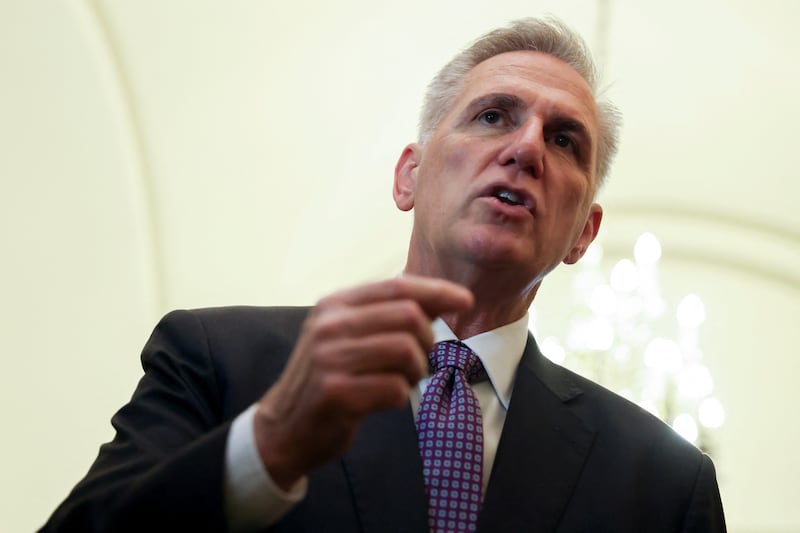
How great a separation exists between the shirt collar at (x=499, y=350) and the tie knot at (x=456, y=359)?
3cm

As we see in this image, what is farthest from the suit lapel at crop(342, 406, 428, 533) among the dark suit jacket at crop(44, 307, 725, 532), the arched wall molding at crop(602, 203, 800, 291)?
the arched wall molding at crop(602, 203, 800, 291)

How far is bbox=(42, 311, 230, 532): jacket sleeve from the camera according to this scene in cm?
141

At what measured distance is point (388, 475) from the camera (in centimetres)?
185

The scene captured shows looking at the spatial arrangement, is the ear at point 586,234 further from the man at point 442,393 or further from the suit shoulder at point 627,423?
the suit shoulder at point 627,423

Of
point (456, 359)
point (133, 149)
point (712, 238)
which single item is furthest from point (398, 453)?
point (712, 238)

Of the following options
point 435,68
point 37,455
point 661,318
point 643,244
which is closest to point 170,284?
point 37,455

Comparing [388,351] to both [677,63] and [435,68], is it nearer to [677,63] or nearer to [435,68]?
[435,68]

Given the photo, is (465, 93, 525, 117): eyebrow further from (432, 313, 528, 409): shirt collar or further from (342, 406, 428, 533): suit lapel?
(342, 406, 428, 533): suit lapel

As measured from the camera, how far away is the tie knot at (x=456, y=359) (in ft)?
6.88

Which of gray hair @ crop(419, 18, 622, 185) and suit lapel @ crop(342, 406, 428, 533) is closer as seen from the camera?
suit lapel @ crop(342, 406, 428, 533)

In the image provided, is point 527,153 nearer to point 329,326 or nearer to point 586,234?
point 586,234

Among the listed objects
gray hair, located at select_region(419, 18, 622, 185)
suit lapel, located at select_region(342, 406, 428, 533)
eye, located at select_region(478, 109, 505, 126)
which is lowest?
suit lapel, located at select_region(342, 406, 428, 533)

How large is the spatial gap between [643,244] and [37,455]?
4.18 meters

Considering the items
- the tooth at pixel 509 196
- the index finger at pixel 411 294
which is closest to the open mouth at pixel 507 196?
the tooth at pixel 509 196
